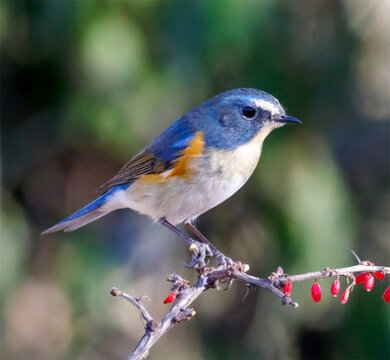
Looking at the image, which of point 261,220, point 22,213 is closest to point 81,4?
point 22,213

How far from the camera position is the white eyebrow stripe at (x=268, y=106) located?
2859 millimetres

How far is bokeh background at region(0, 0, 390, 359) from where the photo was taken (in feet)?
11.8

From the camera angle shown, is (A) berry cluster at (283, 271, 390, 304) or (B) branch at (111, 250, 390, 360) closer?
(B) branch at (111, 250, 390, 360)

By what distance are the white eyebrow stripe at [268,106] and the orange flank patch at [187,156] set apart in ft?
0.96

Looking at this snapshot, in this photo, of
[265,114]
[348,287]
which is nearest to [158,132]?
[265,114]

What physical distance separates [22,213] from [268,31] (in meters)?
1.77

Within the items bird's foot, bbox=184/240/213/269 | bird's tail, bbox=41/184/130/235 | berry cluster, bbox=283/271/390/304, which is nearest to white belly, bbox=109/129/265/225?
bird's tail, bbox=41/184/130/235

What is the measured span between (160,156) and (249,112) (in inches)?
18.5

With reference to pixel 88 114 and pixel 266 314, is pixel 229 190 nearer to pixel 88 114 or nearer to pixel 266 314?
pixel 88 114

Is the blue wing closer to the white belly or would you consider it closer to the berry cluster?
the white belly

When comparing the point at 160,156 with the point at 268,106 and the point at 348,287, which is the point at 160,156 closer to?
the point at 268,106

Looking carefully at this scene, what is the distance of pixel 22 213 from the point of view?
4.01 m

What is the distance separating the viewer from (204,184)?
2.80 m

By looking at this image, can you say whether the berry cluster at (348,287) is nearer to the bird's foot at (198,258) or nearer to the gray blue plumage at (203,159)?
the bird's foot at (198,258)
